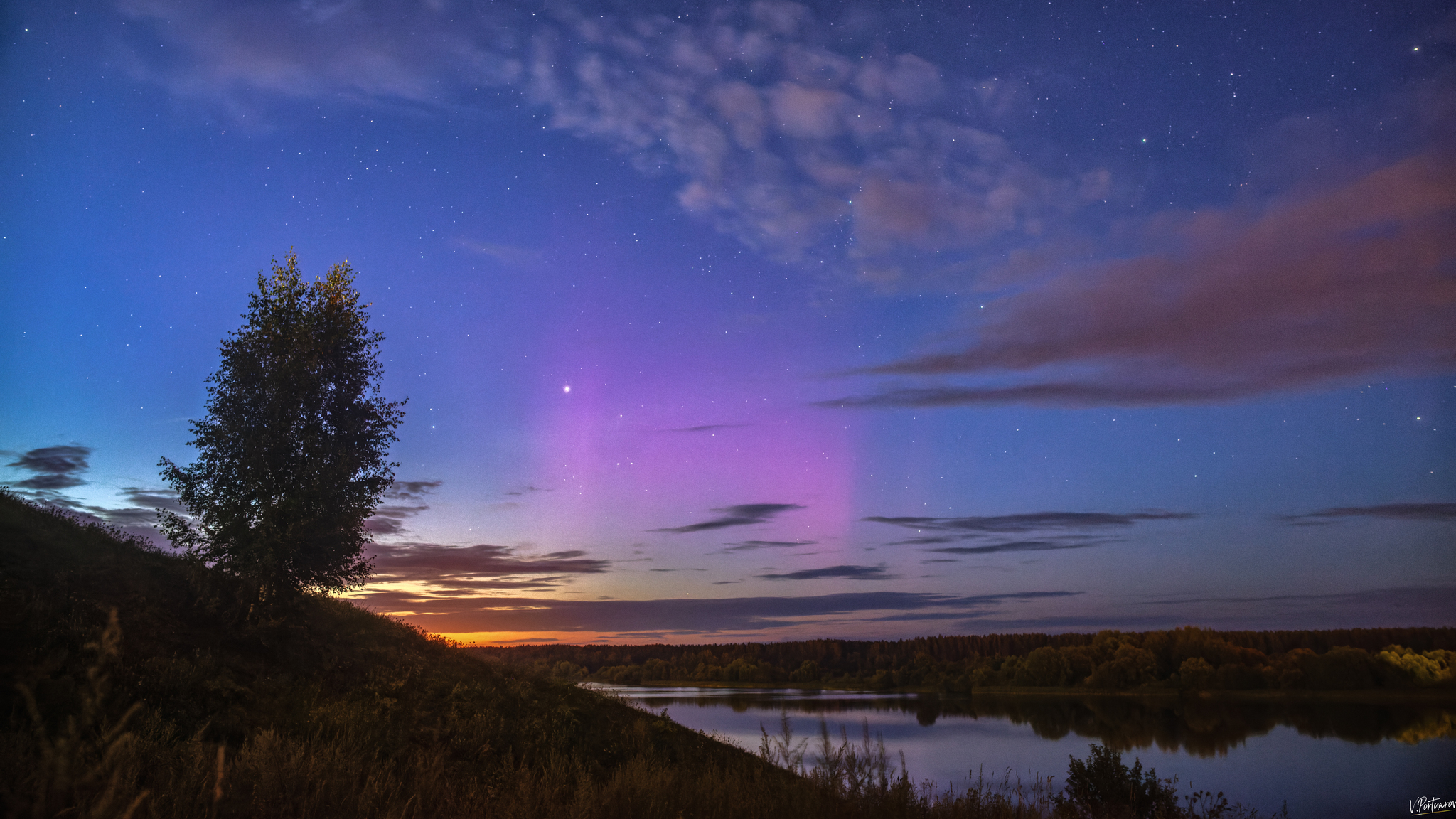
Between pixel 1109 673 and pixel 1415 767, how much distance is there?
7043cm

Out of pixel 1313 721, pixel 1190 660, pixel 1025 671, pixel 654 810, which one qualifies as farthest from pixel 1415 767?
pixel 654 810

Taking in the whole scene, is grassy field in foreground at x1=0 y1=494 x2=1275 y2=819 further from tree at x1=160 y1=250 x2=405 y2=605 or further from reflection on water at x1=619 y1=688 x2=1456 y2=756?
reflection on water at x1=619 y1=688 x2=1456 y2=756

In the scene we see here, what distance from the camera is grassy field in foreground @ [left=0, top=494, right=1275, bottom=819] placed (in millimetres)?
5836

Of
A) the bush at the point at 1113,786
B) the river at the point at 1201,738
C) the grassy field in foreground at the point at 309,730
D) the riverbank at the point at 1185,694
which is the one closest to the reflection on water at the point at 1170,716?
the river at the point at 1201,738

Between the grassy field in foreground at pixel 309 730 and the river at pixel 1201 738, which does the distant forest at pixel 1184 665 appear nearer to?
the river at pixel 1201 738

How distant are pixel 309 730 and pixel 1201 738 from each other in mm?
140665

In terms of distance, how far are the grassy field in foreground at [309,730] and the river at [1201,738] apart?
586 inches

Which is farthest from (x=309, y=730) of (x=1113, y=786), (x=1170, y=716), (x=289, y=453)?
(x=1170, y=716)

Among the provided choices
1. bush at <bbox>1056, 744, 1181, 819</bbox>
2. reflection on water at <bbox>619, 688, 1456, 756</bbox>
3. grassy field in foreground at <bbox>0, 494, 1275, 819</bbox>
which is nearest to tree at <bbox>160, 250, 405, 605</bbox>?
grassy field in foreground at <bbox>0, 494, 1275, 819</bbox>

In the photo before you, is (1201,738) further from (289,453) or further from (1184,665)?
(289,453)

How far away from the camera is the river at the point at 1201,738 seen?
2886 inches

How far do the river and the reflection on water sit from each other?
345 millimetres

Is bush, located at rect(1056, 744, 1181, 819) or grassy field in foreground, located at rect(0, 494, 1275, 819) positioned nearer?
grassy field in foreground, located at rect(0, 494, 1275, 819)

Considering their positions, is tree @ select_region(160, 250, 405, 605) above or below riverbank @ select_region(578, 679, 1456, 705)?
above
